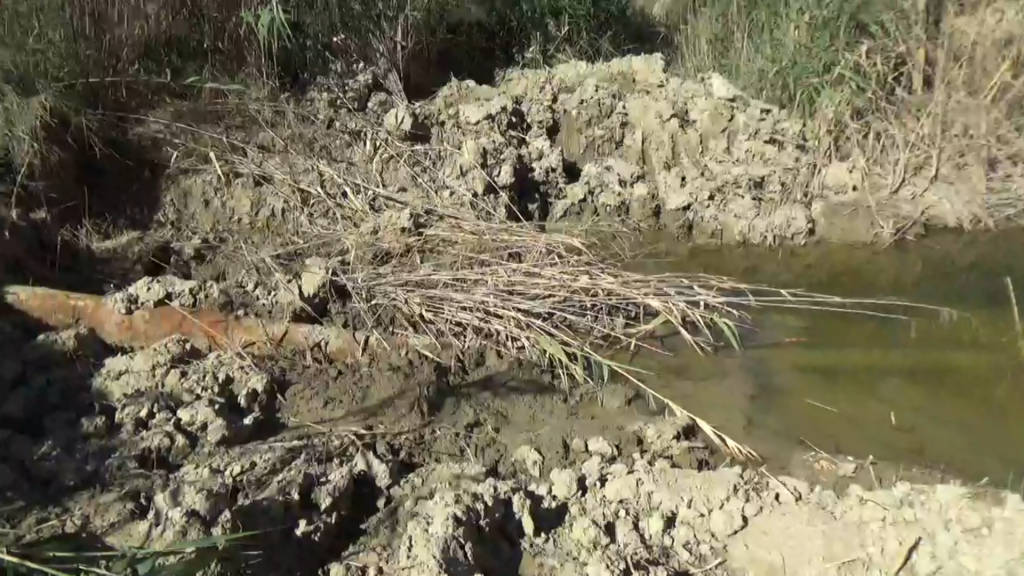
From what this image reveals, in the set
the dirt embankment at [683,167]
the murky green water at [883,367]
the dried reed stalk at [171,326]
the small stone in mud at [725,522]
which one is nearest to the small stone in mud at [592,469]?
the small stone in mud at [725,522]

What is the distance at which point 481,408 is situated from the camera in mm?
3010

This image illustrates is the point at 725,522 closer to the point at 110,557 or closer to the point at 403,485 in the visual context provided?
the point at 403,485

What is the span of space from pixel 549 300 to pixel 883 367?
1397mm

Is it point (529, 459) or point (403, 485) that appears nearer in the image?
point (403, 485)

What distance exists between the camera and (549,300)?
3.40 m

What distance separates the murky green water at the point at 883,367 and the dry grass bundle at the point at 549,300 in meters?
0.12

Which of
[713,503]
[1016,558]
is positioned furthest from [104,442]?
[1016,558]

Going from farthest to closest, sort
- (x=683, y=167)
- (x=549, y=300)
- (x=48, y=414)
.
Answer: (x=683, y=167), (x=549, y=300), (x=48, y=414)

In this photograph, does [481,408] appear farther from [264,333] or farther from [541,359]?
[264,333]

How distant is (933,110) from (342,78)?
3142mm

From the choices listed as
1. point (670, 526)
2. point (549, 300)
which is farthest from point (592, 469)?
point (549, 300)

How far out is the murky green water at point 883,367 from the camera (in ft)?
9.70

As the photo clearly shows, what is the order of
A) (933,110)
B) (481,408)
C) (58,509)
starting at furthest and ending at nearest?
(933,110), (481,408), (58,509)

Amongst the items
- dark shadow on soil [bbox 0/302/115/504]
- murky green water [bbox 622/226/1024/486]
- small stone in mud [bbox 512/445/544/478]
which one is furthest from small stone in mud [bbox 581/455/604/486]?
dark shadow on soil [bbox 0/302/115/504]
